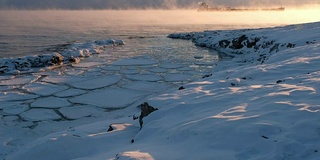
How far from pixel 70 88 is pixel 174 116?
606 cm

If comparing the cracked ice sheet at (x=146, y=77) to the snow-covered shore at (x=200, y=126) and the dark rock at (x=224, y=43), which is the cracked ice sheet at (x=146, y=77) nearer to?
the snow-covered shore at (x=200, y=126)

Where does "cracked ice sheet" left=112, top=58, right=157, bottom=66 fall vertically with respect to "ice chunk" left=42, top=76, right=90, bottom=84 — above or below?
above

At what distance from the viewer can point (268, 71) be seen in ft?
23.6

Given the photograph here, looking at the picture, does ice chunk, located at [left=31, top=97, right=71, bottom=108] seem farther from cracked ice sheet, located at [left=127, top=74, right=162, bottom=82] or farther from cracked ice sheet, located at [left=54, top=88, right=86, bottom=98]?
cracked ice sheet, located at [left=127, top=74, right=162, bottom=82]

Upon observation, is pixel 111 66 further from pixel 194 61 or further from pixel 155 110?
pixel 155 110

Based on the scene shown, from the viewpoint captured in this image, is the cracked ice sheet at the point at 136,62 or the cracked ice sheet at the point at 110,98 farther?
the cracked ice sheet at the point at 136,62

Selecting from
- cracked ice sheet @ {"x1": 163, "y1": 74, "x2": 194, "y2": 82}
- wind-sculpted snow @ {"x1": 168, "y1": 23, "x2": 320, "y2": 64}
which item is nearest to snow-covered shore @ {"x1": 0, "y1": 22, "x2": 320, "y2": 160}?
cracked ice sheet @ {"x1": 163, "y1": 74, "x2": 194, "y2": 82}

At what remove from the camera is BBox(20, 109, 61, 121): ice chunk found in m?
6.84

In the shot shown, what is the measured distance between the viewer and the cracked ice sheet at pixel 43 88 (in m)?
9.13

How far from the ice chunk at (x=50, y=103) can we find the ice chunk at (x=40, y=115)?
14.3 inches

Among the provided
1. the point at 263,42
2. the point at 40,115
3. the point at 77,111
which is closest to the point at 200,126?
the point at 77,111

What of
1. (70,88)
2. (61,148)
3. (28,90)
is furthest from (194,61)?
(61,148)

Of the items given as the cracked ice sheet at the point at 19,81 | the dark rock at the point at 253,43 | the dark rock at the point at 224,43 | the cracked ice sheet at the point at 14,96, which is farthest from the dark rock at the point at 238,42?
the cracked ice sheet at the point at 14,96

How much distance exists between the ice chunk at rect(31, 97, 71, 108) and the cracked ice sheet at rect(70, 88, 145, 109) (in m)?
0.29
